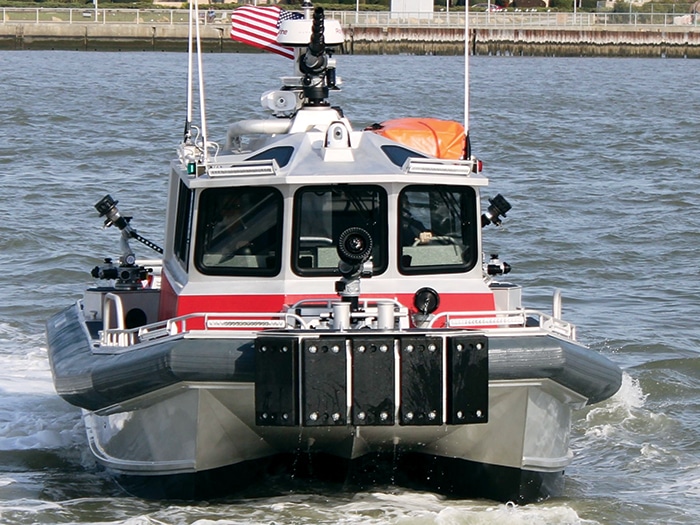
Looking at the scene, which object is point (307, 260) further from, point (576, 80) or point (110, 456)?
point (576, 80)

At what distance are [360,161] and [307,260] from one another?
0.65 metres

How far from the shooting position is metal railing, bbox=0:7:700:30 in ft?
200

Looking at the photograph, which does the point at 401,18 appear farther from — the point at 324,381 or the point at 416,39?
the point at 324,381

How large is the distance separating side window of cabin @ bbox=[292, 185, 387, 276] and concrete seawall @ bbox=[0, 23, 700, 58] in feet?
171

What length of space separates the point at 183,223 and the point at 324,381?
7.16 feet

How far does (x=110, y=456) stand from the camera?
830 centimetres

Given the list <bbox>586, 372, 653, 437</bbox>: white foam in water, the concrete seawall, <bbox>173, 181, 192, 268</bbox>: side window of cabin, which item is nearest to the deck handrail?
<bbox>173, 181, 192, 268</bbox>: side window of cabin

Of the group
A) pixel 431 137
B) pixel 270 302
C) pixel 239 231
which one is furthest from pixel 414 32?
pixel 270 302

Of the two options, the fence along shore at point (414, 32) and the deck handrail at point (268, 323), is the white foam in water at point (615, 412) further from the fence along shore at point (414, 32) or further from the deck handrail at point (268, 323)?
the fence along shore at point (414, 32)

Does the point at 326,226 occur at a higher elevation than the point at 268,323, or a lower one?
higher

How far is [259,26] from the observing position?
33.2 feet

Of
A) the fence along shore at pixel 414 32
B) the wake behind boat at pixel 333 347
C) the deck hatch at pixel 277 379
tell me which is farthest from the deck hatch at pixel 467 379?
the fence along shore at pixel 414 32

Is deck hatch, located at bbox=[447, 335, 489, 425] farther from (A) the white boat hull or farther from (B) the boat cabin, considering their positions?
(B) the boat cabin

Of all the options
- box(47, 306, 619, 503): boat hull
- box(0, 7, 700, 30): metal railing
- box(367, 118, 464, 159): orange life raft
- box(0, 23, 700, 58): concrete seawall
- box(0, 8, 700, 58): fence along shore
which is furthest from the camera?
box(0, 7, 700, 30): metal railing
